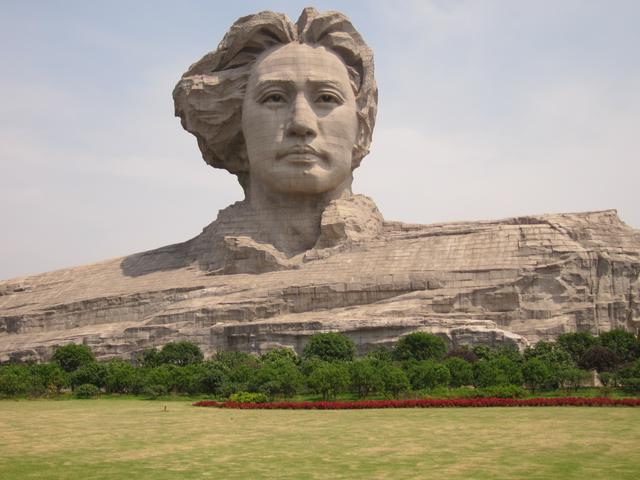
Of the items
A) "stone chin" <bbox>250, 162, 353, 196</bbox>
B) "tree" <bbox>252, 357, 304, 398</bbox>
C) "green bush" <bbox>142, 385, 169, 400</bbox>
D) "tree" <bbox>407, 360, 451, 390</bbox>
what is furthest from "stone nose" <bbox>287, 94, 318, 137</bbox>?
"tree" <bbox>407, 360, 451, 390</bbox>

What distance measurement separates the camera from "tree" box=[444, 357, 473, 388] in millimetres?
22141

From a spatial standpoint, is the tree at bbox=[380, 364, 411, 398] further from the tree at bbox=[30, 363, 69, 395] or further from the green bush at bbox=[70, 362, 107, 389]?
the tree at bbox=[30, 363, 69, 395]

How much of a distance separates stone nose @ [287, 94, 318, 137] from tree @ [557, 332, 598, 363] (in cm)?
1102

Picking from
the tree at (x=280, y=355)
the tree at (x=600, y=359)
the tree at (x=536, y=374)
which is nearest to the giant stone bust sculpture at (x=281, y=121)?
the tree at (x=280, y=355)

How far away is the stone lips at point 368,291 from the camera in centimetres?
2867

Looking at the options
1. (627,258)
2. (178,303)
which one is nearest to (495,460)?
(627,258)

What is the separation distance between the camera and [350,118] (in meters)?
34.5

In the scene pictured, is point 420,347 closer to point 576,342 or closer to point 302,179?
point 576,342

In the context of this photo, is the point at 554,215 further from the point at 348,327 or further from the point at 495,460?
the point at 495,460

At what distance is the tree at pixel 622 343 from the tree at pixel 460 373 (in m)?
5.33

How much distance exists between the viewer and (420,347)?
85.6 feet

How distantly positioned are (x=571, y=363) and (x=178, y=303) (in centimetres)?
1307

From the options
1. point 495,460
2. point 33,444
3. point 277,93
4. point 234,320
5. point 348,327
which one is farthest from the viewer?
point 277,93

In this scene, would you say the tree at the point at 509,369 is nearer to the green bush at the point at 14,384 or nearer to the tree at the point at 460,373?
the tree at the point at 460,373
